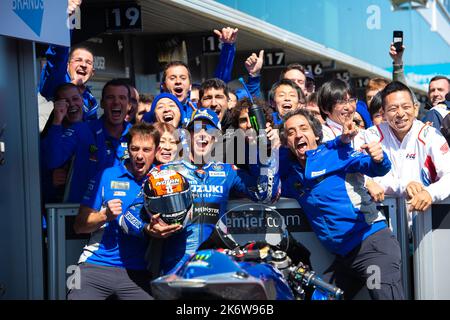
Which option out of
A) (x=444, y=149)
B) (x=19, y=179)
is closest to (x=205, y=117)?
(x=19, y=179)

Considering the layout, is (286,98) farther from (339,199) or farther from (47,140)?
(47,140)

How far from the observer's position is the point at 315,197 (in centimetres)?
476

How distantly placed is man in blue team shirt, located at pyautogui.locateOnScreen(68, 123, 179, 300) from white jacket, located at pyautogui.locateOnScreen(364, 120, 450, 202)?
1.54 metres

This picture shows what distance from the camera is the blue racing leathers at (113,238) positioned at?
4.86 meters

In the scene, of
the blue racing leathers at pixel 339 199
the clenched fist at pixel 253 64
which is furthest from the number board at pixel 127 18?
the blue racing leathers at pixel 339 199

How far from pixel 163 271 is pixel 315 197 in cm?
102

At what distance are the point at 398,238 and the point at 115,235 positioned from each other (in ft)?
5.73

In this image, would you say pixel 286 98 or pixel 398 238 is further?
pixel 286 98

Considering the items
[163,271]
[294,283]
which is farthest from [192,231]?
[294,283]

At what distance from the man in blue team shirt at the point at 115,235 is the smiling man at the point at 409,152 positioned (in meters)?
1.47

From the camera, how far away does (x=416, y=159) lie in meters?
5.13

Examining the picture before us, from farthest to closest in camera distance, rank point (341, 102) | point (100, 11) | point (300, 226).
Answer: point (100, 11)
point (341, 102)
point (300, 226)
